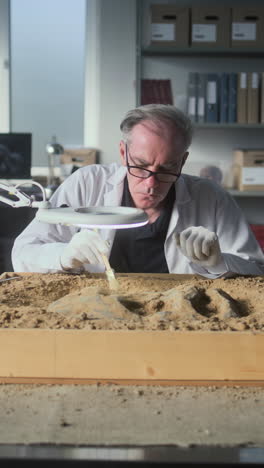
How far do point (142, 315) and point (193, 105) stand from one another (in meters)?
2.95

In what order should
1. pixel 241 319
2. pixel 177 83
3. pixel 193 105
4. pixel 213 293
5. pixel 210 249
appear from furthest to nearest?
pixel 177 83, pixel 193 105, pixel 210 249, pixel 213 293, pixel 241 319

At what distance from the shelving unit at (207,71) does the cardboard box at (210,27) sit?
50 mm

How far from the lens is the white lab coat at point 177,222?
1964 millimetres

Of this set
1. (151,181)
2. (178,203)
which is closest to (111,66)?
(178,203)

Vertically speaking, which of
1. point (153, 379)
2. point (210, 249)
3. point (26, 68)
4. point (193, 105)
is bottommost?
point (153, 379)

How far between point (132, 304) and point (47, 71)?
372 centimetres

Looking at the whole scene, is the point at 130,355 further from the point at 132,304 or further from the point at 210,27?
the point at 210,27

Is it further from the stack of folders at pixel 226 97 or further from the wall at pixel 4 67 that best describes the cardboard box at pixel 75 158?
the stack of folders at pixel 226 97

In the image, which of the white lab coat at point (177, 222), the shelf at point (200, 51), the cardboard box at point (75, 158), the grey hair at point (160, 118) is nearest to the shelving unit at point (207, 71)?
the shelf at point (200, 51)

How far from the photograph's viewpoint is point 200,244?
5.55 ft

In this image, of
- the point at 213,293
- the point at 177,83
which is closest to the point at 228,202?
the point at 213,293

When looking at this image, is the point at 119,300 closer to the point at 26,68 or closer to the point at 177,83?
the point at 177,83

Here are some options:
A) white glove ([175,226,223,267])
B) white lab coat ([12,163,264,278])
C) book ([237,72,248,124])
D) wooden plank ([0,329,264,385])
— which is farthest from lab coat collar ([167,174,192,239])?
book ([237,72,248,124])

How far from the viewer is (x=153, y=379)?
106cm
